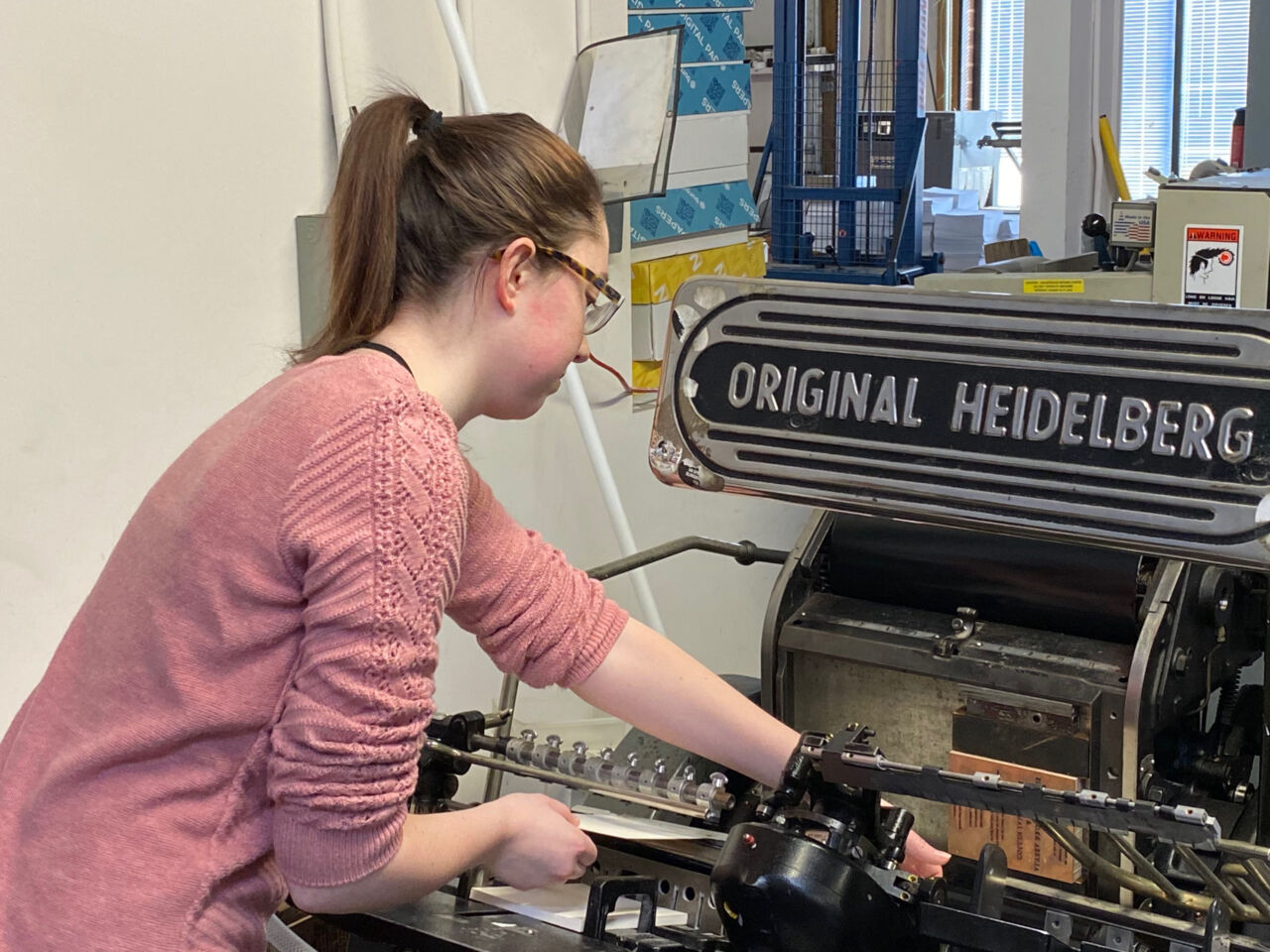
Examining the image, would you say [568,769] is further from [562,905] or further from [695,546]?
[695,546]

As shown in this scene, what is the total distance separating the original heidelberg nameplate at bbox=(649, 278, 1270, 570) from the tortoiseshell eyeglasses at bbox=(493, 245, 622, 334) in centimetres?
7

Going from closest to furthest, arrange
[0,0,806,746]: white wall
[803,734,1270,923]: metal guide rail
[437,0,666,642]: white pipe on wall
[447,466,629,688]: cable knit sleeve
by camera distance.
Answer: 1. [803,734,1270,923]: metal guide rail
2. [447,466,629,688]: cable knit sleeve
3. [0,0,806,746]: white wall
4. [437,0,666,642]: white pipe on wall

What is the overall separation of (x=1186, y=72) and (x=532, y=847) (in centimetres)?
676

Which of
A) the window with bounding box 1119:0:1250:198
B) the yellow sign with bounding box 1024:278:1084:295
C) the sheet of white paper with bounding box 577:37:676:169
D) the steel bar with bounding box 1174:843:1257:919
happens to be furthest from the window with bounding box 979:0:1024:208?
the steel bar with bounding box 1174:843:1257:919

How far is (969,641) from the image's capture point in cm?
A: 112

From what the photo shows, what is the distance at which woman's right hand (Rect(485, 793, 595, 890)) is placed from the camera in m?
0.99

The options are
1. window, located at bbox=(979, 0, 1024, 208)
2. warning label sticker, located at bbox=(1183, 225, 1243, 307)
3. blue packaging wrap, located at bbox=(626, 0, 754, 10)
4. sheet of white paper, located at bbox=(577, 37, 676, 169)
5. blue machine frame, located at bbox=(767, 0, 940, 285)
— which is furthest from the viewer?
window, located at bbox=(979, 0, 1024, 208)

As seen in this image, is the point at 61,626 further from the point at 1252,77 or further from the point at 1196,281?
the point at 1252,77

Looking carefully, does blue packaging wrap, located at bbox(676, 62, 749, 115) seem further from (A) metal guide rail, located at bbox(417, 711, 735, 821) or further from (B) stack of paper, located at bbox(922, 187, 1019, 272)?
(B) stack of paper, located at bbox(922, 187, 1019, 272)

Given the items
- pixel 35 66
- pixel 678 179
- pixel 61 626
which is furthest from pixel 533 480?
pixel 35 66

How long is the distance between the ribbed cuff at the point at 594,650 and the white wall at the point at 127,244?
3.28ft

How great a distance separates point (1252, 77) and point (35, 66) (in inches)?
115

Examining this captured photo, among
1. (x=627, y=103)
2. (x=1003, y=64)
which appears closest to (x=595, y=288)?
Answer: (x=627, y=103)

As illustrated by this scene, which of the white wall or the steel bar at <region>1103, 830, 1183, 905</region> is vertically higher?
the white wall
